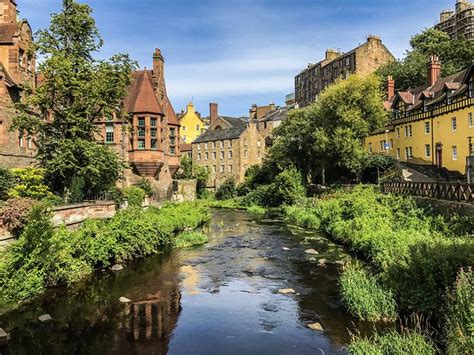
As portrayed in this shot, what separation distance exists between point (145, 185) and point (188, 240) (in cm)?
1121

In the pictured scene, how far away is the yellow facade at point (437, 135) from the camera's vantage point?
121ft

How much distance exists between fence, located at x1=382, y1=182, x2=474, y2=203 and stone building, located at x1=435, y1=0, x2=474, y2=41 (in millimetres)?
47375

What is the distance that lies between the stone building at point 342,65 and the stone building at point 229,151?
52.6 ft

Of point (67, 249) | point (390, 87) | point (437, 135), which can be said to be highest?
point (390, 87)

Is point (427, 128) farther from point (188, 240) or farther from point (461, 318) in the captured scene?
point (461, 318)

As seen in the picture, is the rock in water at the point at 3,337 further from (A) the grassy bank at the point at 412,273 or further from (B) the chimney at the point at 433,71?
(B) the chimney at the point at 433,71

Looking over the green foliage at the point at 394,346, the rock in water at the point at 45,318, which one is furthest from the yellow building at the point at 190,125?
the green foliage at the point at 394,346

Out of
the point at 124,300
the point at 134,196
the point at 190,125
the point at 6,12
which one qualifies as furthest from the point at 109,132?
the point at 190,125

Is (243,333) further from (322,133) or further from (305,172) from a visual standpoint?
(305,172)

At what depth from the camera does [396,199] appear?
99.3ft

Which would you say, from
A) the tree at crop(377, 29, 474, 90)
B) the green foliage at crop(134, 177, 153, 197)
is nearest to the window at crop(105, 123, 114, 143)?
the green foliage at crop(134, 177, 153, 197)

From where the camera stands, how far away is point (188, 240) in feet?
92.3

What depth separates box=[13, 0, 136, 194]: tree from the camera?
2341 centimetres

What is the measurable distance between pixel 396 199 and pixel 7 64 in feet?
95.8
